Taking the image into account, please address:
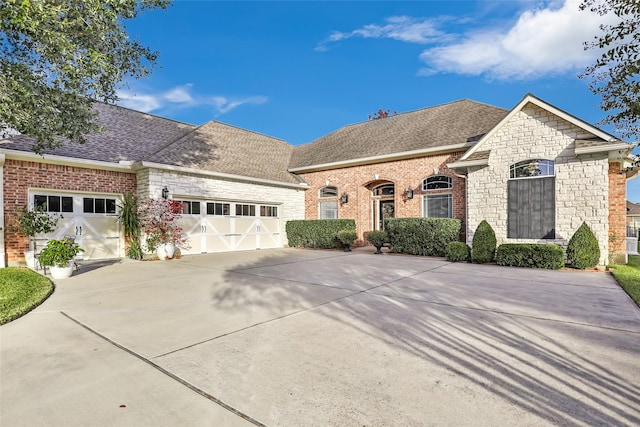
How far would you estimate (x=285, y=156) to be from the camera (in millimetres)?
19703

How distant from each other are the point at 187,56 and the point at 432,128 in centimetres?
1225

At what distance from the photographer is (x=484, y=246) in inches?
411

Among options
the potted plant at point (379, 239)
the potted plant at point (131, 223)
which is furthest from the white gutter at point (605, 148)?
the potted plant at point (131, 223)

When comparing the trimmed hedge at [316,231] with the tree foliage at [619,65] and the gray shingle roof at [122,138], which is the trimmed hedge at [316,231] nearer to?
the gray shingle roof at [122,138]

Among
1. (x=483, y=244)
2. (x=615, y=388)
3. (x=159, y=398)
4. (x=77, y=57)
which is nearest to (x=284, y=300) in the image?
(x=159, y=398)

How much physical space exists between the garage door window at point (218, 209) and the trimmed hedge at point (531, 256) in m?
11.0

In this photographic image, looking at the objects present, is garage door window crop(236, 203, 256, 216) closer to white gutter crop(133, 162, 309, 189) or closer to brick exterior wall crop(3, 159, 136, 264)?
white gutter crop(133, 162, 309, 189)

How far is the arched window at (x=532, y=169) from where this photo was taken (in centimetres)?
1036

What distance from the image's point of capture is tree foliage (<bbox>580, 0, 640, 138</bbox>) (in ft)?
17.5

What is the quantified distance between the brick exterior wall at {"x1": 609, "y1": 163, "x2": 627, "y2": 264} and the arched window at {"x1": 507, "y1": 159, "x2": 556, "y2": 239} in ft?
5.97

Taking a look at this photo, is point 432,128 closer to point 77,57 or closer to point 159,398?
point 77,57

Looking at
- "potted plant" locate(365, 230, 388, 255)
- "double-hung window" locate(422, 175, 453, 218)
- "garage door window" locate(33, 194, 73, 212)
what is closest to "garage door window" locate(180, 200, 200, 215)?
"garage door window" locate(33, 194, 73, 212)

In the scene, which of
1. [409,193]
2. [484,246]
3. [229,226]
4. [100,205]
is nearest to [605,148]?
[484,246]

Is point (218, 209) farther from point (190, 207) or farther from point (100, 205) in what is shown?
point (100, 205)
